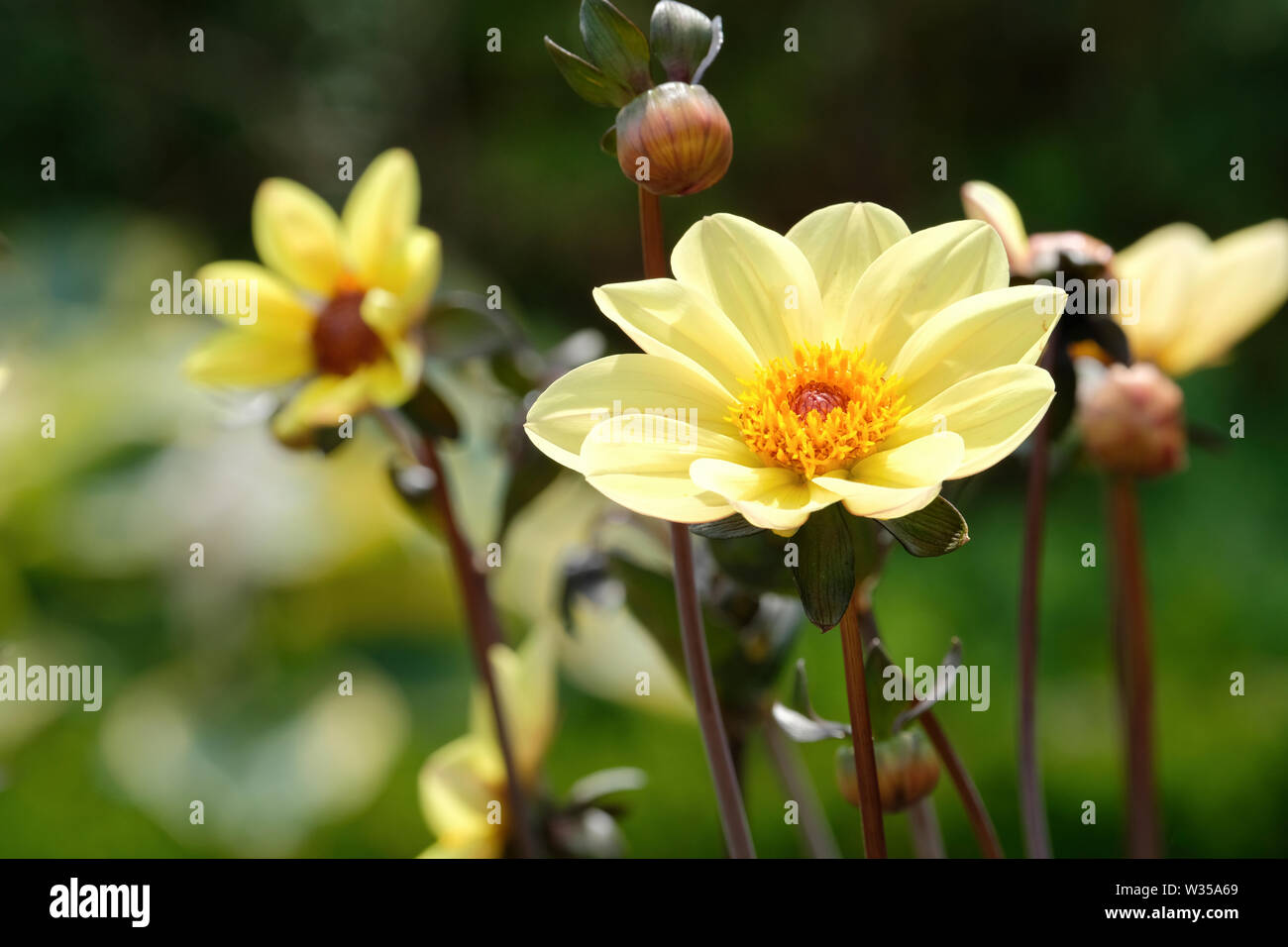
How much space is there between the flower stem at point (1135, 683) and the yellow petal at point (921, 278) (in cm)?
12

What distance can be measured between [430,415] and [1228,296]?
22 cm

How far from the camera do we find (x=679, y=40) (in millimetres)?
224

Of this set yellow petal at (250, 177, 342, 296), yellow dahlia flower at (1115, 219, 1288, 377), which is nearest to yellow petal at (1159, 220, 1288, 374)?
yellow dahlia flower at (1115, 219, 1288, 377)

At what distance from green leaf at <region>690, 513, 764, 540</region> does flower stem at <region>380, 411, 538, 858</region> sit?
0.11 metres

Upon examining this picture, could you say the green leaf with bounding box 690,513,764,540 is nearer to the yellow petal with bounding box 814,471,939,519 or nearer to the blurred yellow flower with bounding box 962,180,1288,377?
the yellow petal with bounding box 814,471,939,519

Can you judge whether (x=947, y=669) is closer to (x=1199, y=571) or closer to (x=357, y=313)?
(x=357, y=313)

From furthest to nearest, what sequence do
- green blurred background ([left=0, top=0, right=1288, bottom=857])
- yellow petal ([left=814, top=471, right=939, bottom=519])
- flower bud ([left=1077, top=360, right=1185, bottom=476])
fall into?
green blurred background ([left=0, top=0, right=1288, bottom=857]), flower bud ([left=1077, top=360, right=1185, bottom=476]), yellow petal ([left=814, top=471, right=939, bottom=519])

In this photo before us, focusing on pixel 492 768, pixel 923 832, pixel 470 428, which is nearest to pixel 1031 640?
pixel 923 832

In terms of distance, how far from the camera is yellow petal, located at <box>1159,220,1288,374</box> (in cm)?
33

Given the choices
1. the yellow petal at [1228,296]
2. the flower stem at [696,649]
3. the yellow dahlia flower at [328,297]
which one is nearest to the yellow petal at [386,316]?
the yellow dahlia flower at [328,297]

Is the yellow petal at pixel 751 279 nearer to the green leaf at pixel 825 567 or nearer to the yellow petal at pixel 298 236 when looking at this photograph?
the green leaf at pixel 825 567

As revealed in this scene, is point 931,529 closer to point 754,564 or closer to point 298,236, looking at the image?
point 754,564

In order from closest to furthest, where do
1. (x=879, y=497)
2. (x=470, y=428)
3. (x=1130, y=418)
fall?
(x=879, y=497), (x=1130, y=418), (x=470, y=428)
